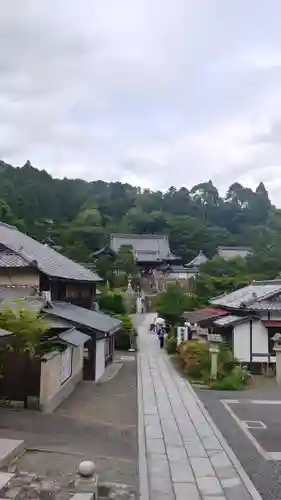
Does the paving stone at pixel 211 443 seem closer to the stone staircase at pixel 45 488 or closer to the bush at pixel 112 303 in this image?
the stone staircase at pixel 45 488

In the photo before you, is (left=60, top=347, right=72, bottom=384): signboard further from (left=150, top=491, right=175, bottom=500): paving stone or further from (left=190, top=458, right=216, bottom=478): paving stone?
(left=150, top=491, right=175, bottom=500): paving stone

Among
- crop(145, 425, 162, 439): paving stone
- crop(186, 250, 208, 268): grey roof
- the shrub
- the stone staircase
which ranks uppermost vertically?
crop(186, 250, 208, 268): grey roof

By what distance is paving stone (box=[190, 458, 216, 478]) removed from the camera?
8688 mm

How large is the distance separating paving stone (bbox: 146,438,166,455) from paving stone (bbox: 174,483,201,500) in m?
1.90

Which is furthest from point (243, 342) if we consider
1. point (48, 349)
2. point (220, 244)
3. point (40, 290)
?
point (220, 244)

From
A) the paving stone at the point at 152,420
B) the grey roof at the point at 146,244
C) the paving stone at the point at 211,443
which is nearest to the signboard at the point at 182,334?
the paving stone at the point at 152,420

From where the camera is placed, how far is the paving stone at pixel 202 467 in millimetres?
8688

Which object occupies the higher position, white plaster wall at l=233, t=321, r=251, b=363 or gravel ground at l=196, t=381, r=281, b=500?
white plaster wall at l=233, t=321, r=251, b=363

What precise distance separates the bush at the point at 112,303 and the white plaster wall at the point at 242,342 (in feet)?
54.1

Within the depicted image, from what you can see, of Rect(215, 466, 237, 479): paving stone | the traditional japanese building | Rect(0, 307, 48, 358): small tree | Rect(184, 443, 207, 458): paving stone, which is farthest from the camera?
the traditional japanese building

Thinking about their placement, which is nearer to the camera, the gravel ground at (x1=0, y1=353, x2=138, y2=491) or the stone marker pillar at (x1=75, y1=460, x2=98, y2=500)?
the stone marker pillar at (x1=75, y1=460, x2=98, y2=500)

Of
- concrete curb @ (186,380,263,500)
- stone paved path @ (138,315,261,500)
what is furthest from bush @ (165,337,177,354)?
concrete curb @ (186,380,263,500)

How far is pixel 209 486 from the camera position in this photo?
805 centimetres

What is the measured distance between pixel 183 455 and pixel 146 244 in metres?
61.1
